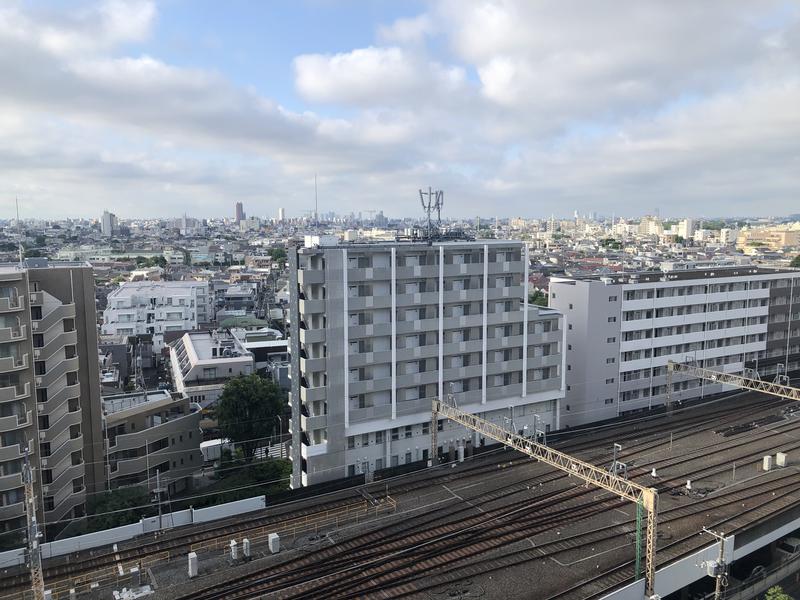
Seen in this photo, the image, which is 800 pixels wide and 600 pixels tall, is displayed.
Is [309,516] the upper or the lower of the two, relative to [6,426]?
lower

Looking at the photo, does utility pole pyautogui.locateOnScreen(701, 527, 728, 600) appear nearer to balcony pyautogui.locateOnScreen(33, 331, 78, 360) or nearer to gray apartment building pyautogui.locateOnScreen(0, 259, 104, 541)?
gray apartment building pyautogui.locateOnScreen(0, 259, 104, 541)

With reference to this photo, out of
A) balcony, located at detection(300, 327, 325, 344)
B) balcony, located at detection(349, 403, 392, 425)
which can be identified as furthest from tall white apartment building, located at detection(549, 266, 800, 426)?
balcony, located at detection(300, 327, 325, 344)

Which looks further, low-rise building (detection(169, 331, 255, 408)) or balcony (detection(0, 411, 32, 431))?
low-rise building (detection(169, 331, 255, 408))

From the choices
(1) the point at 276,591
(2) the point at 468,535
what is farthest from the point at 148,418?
(2) the point at 468,535

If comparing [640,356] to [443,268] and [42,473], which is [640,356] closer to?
[443,268]

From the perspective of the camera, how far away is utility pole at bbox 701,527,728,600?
63.5 ft

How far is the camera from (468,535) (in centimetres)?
2159

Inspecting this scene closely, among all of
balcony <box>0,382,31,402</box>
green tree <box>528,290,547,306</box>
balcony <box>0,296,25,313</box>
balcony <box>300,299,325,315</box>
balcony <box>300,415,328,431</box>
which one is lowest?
balcony <box>300,415,328,431</box>

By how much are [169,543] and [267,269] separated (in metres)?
95.3

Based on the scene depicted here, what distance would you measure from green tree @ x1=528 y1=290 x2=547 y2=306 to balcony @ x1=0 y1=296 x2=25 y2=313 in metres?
52.1

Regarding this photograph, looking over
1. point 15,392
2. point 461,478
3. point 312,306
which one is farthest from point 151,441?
point 461,478

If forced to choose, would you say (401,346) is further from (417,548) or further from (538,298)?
(538,298)

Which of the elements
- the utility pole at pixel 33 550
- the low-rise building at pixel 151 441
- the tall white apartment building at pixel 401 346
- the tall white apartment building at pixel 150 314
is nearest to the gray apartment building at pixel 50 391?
the low-rise building at pixel 151 441

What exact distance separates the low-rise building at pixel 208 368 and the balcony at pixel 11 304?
61.9 feet
